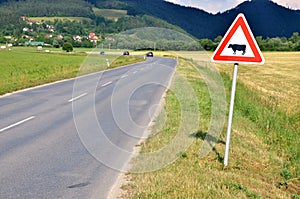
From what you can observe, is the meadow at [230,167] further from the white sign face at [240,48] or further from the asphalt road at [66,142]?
the white sign face at [240,48]

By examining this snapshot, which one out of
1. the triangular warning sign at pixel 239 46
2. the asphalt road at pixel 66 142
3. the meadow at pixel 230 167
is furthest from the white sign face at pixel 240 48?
the asphalt road at pixel 66 142

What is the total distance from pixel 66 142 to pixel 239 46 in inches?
166

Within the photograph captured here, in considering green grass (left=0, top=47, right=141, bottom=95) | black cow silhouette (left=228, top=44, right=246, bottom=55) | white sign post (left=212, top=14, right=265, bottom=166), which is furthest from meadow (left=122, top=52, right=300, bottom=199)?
green grass (left=0, top=47, right=141, bottom=95)

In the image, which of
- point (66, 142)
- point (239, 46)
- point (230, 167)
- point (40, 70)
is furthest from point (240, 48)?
point (40, 70)

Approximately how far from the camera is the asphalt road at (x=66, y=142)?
5543 millimetres

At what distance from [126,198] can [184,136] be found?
3744mm

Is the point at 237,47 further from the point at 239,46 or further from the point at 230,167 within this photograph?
the point at 230,167

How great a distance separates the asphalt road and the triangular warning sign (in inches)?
104

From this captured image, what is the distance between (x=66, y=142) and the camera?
8.18m

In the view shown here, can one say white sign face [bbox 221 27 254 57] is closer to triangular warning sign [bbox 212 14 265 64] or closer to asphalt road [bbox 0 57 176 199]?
triangular warning sign [bbox 212 14 265 64]

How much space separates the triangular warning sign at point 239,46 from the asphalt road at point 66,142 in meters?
2.63

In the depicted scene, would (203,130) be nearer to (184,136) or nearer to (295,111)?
(184,136)

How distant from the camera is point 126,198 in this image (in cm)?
502

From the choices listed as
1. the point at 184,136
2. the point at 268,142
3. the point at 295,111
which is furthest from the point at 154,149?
the point at 295,111
